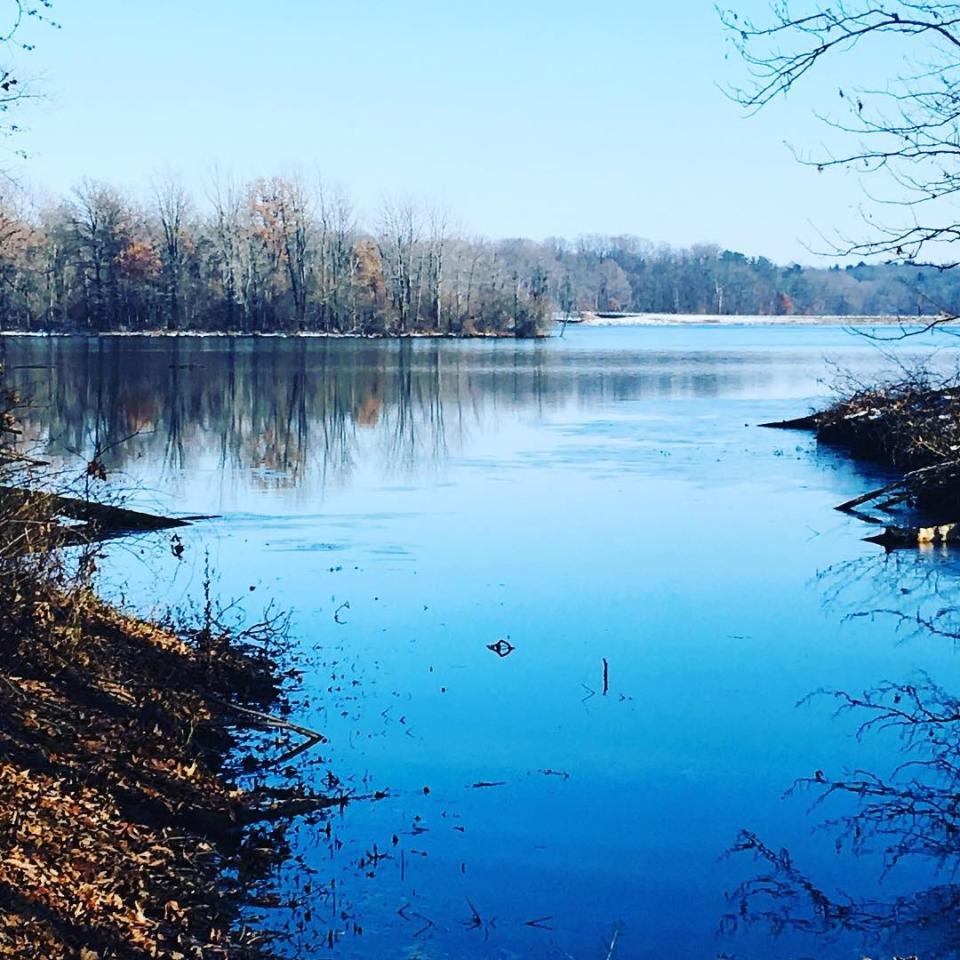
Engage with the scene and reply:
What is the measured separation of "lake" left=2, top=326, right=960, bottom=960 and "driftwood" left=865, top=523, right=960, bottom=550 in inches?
13.3

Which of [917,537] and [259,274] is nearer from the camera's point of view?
[917,537]

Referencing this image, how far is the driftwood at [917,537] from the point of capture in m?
16.6

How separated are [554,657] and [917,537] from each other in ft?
25.6

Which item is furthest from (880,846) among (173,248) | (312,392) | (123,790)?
(173,248)

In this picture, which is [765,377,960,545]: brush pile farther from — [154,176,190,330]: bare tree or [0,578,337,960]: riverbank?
[154,176,190,330]: bare tree

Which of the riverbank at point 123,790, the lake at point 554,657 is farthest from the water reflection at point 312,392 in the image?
the riverbank at point 123,790

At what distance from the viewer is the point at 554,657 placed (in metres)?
11.0

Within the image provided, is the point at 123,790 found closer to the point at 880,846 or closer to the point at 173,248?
the point at 880,846

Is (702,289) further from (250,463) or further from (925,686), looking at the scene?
(925,686)

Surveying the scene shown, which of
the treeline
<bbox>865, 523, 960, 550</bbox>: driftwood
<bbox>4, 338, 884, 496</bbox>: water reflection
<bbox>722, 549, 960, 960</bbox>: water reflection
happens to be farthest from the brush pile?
the treeline

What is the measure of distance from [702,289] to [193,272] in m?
117

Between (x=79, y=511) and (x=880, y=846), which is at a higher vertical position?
(x=79, y=511)

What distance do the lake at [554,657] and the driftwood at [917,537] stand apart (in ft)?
1.11

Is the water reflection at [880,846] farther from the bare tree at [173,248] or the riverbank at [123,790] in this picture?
the bare tree at [173,248]
